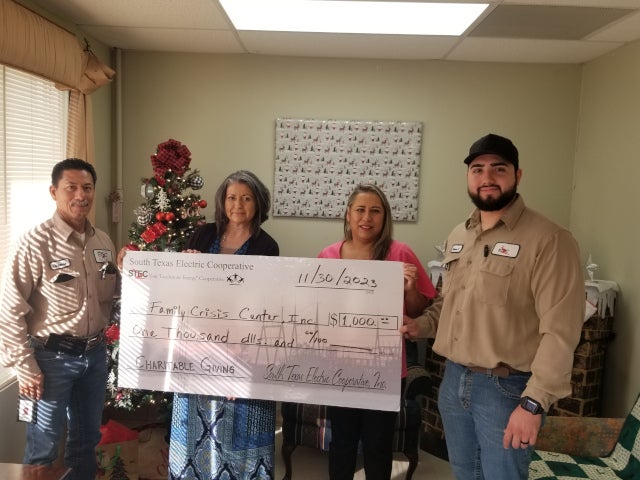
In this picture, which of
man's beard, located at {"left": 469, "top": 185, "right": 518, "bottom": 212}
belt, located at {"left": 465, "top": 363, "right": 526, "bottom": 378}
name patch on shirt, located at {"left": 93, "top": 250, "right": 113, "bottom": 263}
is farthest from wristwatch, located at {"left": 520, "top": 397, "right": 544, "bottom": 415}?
name patch on shirt, located at {"left": 93, "top": 250, "right": 113, "bottom": 263}

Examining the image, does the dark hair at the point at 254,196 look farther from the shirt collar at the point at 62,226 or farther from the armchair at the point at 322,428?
the armchair at the point at 322,428

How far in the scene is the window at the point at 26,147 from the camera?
228 cm

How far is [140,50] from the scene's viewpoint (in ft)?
11.2

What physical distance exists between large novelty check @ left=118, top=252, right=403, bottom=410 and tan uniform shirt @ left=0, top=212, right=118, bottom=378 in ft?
0.74

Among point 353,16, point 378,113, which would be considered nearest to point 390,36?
point 353,16

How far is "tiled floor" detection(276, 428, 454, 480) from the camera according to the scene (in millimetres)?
2695

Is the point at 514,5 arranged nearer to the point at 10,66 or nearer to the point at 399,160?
the point at 399,160

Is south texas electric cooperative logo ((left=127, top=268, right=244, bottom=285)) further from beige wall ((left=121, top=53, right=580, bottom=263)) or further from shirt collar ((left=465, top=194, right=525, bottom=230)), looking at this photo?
beige wall ((left=121, top=53, right=580, bottom=263))

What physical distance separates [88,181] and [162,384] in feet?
2.82

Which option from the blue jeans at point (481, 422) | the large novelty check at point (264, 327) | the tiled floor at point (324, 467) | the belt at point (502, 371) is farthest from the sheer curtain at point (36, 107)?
the belt at point (502, 371)

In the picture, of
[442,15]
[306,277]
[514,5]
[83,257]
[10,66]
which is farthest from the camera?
[442,15]

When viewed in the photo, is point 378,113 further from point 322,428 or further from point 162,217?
point 322,428

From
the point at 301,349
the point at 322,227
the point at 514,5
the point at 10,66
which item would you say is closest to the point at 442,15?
the point at 514,5

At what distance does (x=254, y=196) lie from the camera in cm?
196
